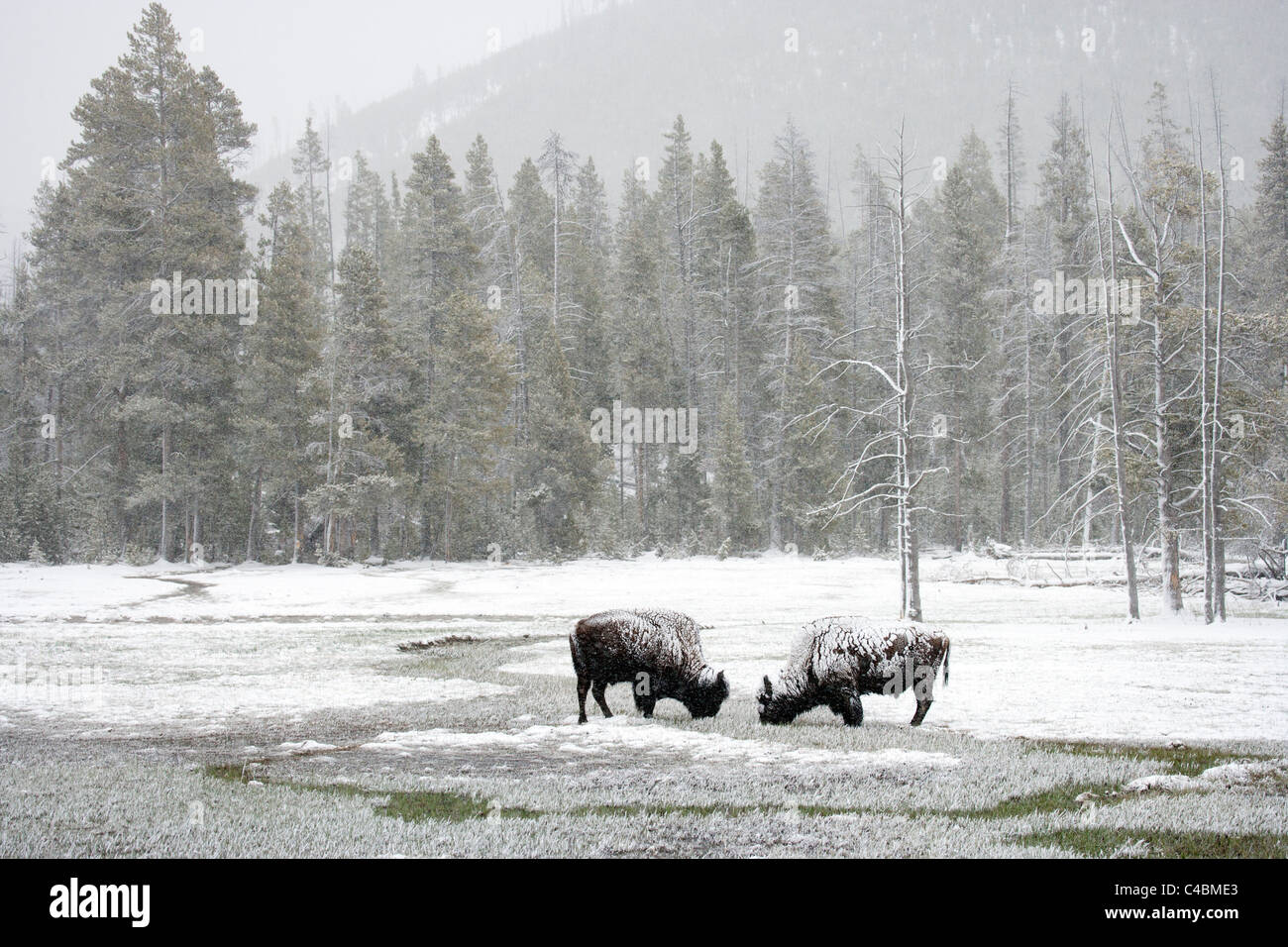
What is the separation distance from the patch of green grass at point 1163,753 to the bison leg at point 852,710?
76.5 inches

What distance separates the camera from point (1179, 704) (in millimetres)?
12156

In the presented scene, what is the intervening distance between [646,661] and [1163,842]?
6.42 meters

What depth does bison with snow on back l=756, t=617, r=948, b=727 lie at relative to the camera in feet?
35.1

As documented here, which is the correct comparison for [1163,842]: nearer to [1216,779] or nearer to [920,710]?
[1216,779]

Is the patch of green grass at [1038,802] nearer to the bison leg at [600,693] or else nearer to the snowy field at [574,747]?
the snowy field at [574,747]

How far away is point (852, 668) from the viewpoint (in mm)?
10719

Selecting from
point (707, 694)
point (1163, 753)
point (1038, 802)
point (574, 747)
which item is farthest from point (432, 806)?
point (1163, 753)

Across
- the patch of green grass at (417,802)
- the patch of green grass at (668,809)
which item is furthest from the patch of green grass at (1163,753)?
the patch of green grass at (417,802)

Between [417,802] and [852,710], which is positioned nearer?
[417,802]


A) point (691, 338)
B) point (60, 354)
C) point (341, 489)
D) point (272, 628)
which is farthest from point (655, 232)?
point (272, 628)

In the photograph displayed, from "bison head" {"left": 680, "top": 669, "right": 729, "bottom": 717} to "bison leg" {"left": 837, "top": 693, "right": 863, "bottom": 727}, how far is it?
4.89 feet
